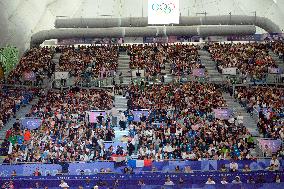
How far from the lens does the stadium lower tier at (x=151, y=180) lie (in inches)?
1069

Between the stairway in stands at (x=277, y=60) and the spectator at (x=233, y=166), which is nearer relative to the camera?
the spectator at (x=233, y=166)

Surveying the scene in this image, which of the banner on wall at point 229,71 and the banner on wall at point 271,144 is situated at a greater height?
the banner on wall at point 229,71

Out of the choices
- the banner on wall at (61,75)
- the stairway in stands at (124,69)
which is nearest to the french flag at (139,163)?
the stairway in stands at (124,69)

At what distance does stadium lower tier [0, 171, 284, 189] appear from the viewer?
27.1m

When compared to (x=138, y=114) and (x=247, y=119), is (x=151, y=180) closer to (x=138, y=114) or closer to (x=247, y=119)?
(x=138, y=114)

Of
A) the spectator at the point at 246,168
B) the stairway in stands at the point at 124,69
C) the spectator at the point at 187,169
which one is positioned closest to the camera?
the spectator at the point at 246,168

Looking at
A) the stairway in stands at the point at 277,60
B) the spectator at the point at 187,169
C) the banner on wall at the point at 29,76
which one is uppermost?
the stairway in stands at the point at 277,60

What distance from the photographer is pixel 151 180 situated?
2733 cm

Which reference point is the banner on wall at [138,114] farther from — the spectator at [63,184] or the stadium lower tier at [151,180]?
the spectator at [63,184]

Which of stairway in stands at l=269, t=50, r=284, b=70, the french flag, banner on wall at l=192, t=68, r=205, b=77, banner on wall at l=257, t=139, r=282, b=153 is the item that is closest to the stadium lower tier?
the french flag

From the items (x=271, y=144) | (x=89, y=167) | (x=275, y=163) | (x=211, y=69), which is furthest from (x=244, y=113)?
(x=89, y=167)

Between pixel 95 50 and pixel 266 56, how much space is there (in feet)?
54.6

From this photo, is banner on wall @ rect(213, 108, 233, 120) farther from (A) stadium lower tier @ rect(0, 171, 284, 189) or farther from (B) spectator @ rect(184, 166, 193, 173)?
(A) stadium lower tier @ rect(0, 171, 284, 189)

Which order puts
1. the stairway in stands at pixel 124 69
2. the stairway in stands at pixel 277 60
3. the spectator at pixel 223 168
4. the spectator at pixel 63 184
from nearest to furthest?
the spectator at pixel 63 184, the spectator at pixel 223 168, the stairway in stands at pixel 124 69, the stairway in stands at pixel 277 60
